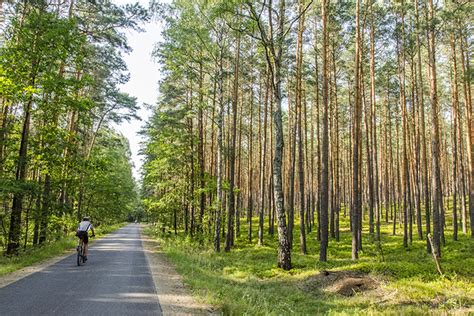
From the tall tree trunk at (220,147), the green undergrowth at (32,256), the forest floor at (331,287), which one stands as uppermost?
the tall tree trunk at (220,147)

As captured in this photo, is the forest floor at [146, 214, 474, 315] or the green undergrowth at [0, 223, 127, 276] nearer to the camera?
the forest floor at [146, 214, 474, 315]

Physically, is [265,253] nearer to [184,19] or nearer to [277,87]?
[277,87]

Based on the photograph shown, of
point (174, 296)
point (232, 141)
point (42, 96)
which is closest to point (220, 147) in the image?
point (232, 141)

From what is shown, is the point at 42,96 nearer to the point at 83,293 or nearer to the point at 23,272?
the point at 23,272

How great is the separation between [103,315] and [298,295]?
5939mm

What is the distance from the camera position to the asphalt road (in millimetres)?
5883

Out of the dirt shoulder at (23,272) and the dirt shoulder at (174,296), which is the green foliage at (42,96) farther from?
the dirt shoulder at (174,296)

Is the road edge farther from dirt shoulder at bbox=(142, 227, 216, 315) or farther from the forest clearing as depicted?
dirt shoulder at bbox=(142, 227, 216, 315)

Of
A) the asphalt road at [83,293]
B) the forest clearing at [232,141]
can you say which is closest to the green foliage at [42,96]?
the forest clearing at [232,141]

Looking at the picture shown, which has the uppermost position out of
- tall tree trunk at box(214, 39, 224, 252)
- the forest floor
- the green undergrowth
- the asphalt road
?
tall tree trunk at box(214, 39, 224, 252)

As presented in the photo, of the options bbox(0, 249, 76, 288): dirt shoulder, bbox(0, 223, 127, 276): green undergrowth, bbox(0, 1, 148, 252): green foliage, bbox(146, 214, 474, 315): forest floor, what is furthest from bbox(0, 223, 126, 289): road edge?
bbox(146, 214, 474, 315): forest floor

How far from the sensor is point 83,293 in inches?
281

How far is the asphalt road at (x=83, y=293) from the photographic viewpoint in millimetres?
5883

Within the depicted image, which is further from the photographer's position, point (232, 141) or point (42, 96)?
point (232, 141)
